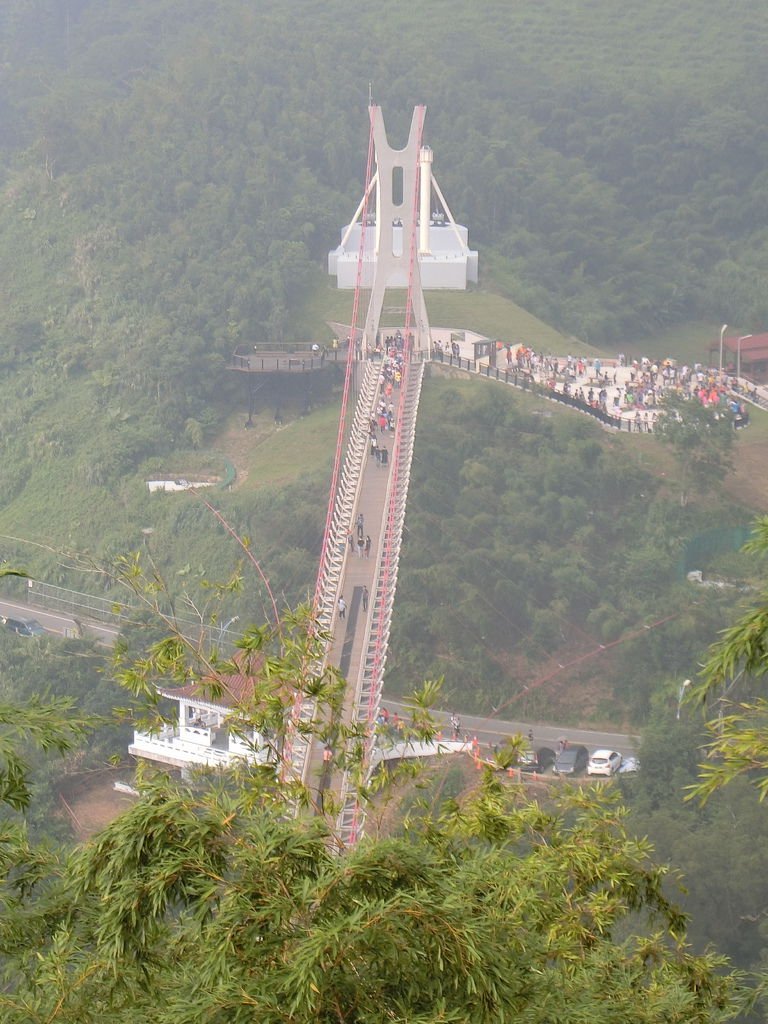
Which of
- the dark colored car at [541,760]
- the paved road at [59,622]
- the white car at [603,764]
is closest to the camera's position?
the dark colored car at [541,760]

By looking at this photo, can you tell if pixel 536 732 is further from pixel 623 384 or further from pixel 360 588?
pixel 623 384

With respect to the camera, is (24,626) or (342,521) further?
(24,626)

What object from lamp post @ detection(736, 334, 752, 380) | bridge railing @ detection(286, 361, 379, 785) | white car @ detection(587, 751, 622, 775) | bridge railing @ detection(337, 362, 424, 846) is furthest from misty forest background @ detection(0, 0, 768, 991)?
lamp post @ detection(736, 334, 752, 380)

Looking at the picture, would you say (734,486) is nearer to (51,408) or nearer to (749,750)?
(51,408)

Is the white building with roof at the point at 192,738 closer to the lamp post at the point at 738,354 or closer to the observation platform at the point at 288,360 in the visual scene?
the observation platform at the point at 288,360

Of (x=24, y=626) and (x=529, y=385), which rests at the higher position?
(x=529, y=385)

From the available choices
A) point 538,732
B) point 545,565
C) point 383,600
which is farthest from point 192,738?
point 545,565

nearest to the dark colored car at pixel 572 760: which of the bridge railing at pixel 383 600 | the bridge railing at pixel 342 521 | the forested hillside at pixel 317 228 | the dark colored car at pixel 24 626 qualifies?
the forested hillside at pixel 317 228
